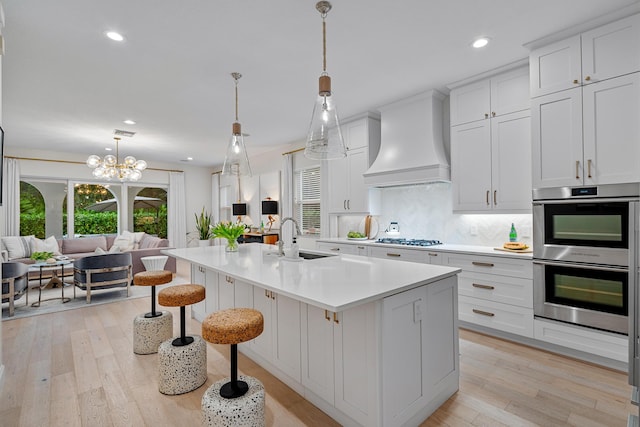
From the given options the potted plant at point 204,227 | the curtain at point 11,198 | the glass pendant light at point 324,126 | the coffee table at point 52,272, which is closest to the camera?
the glass pendant light at point 324,126

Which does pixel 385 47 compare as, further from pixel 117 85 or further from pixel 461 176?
pixel 117 85

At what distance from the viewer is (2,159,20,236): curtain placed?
6230 mm

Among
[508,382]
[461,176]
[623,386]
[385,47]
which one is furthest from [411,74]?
[623,386]

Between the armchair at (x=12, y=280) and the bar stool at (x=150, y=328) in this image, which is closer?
the bar stool at (x=150, y=328)

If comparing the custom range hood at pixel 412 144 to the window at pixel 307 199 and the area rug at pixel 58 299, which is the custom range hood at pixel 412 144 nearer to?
the window at pixel 307 199

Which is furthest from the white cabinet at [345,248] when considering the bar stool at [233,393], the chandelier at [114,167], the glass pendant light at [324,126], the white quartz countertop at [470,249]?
the chandelier at [114,167]

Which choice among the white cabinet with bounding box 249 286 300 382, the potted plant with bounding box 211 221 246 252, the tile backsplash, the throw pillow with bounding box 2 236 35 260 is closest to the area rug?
the throw pillow with bounding box 2 236 35 260

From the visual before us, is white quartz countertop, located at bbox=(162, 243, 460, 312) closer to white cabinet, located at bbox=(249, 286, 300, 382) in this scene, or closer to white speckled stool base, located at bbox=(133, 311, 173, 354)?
white cabinet, located at bbox=(249, 286, 300, 382)

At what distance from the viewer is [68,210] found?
7020 millimetres

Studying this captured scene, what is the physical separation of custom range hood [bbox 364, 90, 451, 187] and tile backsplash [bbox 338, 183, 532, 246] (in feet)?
1.44

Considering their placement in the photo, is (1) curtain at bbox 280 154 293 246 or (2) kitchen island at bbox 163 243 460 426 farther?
(1) curtain at bbox 280 154 293 246

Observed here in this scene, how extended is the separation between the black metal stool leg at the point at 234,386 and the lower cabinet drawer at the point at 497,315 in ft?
8.24

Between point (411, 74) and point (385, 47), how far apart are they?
692 millimetres

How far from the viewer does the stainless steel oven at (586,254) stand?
7.96ft
